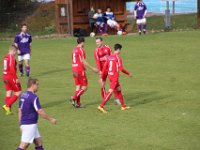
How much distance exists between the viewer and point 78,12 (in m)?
44.3

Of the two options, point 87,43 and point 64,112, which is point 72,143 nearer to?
point 64,112

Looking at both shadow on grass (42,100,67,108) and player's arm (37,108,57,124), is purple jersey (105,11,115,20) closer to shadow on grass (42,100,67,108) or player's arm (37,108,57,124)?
shadow on grass (42,100,67,108)

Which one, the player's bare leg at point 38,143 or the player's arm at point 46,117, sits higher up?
the player's arm at point 46,117

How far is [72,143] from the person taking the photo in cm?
1507

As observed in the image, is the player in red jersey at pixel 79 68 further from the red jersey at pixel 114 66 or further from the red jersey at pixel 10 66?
the red jersey at pixel 10 66

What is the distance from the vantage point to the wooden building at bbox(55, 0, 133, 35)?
140ft

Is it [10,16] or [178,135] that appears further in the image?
[10,16]

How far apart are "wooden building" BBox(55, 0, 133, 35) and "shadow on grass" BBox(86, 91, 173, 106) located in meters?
21.1

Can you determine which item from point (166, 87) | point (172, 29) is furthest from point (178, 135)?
point (172, 29)

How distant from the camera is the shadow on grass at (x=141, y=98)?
67.1ft

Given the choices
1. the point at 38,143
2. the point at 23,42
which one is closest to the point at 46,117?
the point at 38,143

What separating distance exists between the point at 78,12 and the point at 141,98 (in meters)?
23.9

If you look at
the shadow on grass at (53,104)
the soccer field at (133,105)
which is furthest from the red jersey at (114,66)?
the shadow on grass at (53,104)

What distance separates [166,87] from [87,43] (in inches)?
563
